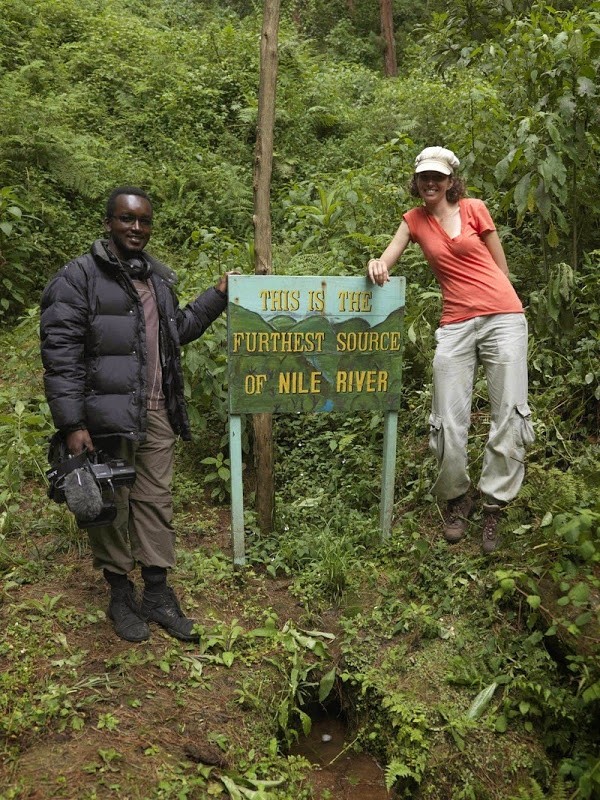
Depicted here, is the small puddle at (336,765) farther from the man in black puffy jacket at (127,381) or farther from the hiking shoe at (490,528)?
the hiking shoe at (490,528)

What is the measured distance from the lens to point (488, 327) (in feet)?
13.2

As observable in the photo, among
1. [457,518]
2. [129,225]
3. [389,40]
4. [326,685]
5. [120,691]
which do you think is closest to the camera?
[120,691]

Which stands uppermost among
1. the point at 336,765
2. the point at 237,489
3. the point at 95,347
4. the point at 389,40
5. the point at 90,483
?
the point at 389,40

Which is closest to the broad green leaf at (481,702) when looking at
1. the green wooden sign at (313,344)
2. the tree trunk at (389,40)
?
the green wooden sign at (313,344)

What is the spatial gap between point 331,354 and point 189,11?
15.1m

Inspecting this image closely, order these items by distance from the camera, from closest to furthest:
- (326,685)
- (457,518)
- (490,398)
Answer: (326,685)
(490,398)
(457,518)

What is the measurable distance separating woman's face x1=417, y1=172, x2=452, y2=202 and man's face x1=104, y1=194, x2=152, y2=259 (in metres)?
1.55

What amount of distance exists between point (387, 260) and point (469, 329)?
640mm

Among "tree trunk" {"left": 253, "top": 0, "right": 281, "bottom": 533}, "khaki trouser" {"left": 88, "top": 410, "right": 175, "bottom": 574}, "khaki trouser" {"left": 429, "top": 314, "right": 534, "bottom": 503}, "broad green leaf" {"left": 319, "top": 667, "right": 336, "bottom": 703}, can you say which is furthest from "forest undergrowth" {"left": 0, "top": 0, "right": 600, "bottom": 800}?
"tree trunk" {"left": 253, "top": 0, "right": 281, "bottom": 533}

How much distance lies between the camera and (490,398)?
13.5 feet

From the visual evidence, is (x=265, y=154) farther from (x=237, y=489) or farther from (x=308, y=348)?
(x=237, y=489)

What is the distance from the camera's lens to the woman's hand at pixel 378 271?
4.16m

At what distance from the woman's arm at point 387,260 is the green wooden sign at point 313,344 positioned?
0.11 meters

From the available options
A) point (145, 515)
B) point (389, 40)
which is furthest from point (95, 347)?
point (389, 40)
